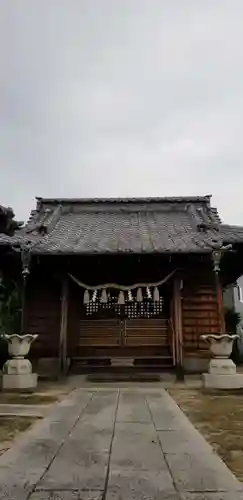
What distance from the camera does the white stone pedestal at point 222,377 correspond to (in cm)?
903

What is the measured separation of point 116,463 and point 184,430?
1.61m

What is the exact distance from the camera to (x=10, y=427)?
5078 millimetres

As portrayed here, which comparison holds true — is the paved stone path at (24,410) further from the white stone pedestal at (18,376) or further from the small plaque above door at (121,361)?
the small plaque above door at (121,361)

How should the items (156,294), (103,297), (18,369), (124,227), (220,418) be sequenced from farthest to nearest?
(124,227) < (156,294) < (103,297) < (18,369) < (220,418)

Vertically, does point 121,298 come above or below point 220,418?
above

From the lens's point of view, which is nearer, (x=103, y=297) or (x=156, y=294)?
(x=103, y=297)

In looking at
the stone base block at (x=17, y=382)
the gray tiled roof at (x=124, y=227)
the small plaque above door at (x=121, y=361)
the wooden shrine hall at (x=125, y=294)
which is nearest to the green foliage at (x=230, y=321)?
the wooden shrine hall at (x=125, y=294)

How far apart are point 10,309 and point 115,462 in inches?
623

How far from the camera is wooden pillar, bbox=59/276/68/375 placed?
36.3 ft

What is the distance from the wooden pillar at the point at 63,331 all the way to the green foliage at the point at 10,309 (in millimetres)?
5035

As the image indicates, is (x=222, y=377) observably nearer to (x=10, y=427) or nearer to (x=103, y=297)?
(x=103, y=297)

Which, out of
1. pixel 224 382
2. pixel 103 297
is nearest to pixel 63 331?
pixel 103 297

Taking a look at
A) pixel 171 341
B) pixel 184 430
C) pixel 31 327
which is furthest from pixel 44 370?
pixel 184 430

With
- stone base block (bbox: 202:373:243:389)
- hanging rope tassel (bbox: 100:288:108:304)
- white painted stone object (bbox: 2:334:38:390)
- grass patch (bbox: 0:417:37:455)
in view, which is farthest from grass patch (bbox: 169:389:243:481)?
hanging rope tassel (bbox: 100:288:108:304)
